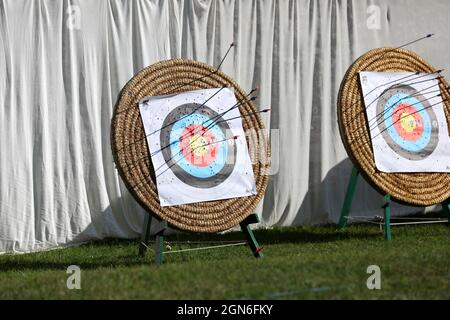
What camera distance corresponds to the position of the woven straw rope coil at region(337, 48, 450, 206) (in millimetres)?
6219

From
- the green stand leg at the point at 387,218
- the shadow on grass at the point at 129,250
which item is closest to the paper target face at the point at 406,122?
the green stand leg at the point at 387,218

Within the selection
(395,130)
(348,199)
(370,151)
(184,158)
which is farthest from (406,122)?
(184,158)

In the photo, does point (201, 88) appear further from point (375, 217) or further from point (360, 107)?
point (375, 217)

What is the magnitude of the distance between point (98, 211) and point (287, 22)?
87.9 inches

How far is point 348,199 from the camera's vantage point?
274 inches

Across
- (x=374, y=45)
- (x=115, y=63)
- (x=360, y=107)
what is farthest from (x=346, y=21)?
(x=115, y=63)

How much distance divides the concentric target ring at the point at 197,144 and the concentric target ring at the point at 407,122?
4.17ft

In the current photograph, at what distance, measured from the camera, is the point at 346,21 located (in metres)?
7.77

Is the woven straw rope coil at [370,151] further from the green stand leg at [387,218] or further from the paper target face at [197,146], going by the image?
the paper target face at [197,146]

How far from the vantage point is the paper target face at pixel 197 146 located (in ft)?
18.2

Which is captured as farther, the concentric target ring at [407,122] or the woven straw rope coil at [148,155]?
the concentric target ring at [407,122]

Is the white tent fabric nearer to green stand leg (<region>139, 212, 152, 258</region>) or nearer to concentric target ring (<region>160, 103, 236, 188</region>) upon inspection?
green stand leg (<region>139, 212, 152, 258</region>)

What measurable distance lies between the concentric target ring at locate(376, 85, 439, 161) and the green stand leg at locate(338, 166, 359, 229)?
1.33ft
